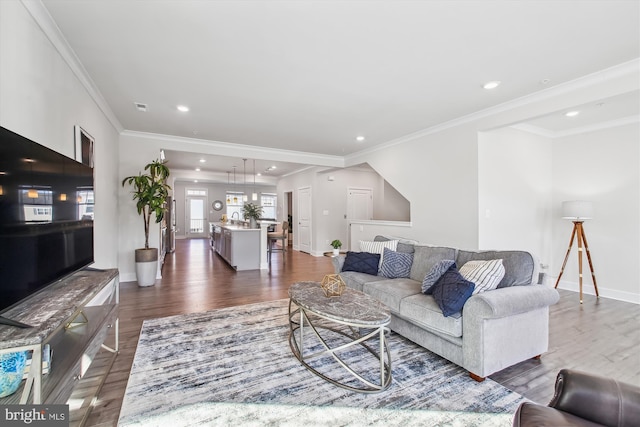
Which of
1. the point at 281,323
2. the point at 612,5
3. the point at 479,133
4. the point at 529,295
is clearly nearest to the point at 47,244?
the point at 281,323

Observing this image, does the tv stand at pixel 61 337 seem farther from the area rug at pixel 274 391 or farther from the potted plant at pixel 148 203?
the potted plant at pixel 148 203

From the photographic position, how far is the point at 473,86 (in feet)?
10.6

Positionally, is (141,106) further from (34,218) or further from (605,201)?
(605,201)

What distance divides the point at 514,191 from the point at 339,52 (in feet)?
12.1

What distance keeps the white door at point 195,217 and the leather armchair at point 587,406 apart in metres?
13.3

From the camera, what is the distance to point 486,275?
2.36 meters

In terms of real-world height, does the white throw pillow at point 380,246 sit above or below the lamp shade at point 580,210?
below

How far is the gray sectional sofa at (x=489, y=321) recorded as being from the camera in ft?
6.81

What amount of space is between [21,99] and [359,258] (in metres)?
3.34

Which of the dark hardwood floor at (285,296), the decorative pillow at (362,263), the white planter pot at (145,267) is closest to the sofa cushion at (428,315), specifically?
the dark hardwood floor at (285,296)

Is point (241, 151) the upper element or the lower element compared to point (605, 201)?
upper

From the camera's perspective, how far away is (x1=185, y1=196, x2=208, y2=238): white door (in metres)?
12.7

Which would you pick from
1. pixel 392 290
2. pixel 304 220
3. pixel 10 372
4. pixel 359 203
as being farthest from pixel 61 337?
pixel 359 203

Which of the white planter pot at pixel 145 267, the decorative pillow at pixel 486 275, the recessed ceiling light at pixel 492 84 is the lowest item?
the white planter pot at pixel 145 267
